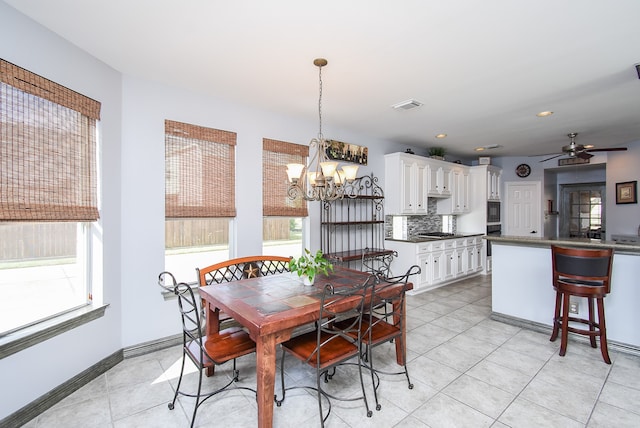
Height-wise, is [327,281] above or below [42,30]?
below

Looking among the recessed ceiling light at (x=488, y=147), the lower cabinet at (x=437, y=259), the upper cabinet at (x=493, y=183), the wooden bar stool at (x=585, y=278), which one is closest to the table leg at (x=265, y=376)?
the wooden bar stool at (x=585, y=278)

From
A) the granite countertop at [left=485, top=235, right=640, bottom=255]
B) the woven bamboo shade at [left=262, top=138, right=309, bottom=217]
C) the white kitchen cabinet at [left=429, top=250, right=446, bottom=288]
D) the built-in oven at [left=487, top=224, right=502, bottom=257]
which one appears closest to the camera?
the granite countertop at [left=485, top=235, right=640, bottom=255]

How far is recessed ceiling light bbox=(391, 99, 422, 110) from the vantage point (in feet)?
11.2

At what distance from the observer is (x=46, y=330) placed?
2016 mm

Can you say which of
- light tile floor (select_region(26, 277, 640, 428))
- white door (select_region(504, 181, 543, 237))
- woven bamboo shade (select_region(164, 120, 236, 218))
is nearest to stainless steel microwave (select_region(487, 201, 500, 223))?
white door (select_region(504, 181, 543, 237))

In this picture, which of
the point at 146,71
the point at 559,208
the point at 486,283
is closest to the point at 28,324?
the point at 146,71

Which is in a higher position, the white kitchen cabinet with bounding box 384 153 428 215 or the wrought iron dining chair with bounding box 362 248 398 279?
the white kitchen cabinet with bounding box 384 153 428 215

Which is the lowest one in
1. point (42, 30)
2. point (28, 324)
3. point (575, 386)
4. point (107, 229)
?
point (575, 386)

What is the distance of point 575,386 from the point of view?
2.31m

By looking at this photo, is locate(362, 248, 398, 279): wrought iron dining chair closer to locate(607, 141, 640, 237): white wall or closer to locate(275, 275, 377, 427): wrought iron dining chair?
locate(275, 275, 377, 427): wrought iron dining chair

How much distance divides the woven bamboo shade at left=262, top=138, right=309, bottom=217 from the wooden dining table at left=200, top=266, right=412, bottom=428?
1.17 meters

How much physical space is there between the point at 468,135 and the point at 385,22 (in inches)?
142

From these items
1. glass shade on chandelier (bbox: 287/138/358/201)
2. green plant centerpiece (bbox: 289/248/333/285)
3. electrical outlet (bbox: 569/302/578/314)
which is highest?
glass shade on chandelier (bbox: 287/138/358/201)

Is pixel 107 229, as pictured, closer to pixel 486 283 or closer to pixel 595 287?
pixel 595 287
